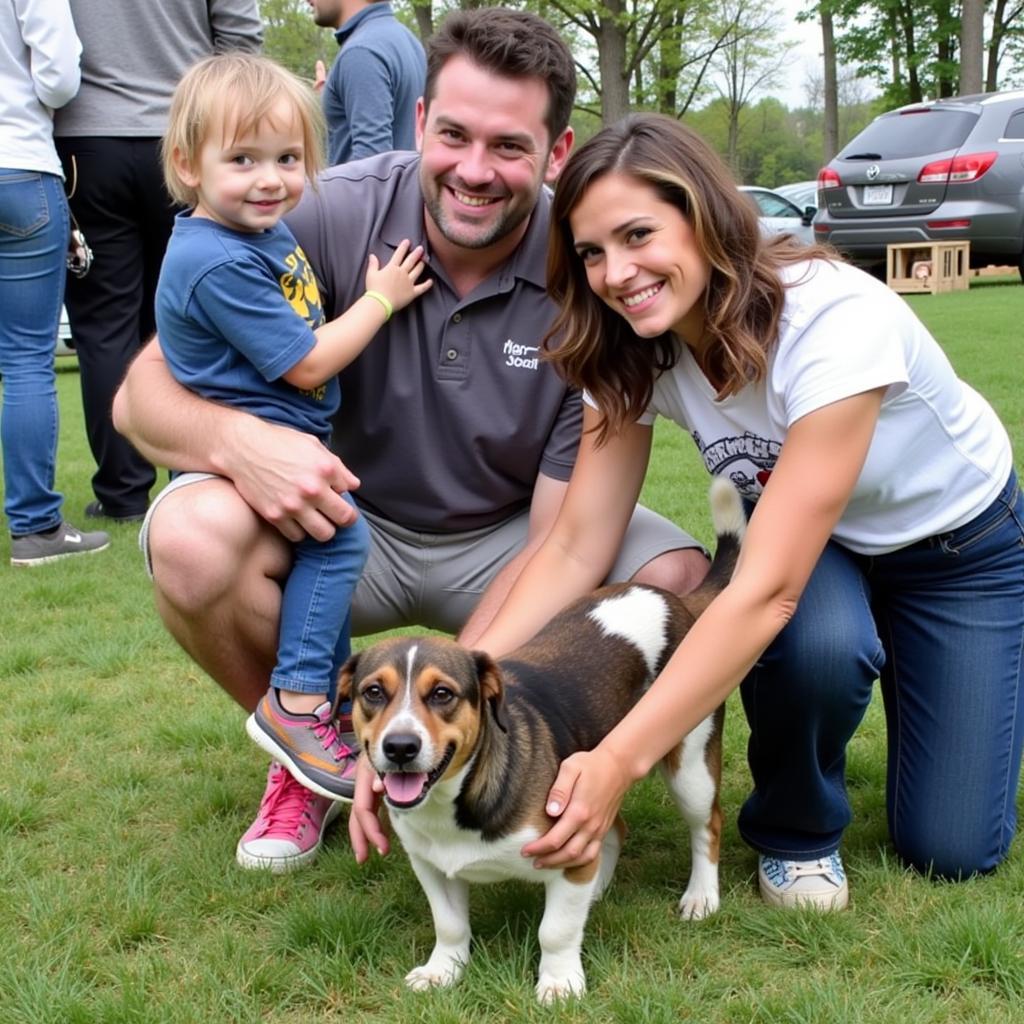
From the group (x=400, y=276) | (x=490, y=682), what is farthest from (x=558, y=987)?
(x=400, y=276)

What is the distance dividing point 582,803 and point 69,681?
286cm

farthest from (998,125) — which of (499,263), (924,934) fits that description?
(924,934)

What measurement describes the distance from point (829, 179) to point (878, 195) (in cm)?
70

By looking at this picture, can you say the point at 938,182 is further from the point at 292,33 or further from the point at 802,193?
the point at 292,33

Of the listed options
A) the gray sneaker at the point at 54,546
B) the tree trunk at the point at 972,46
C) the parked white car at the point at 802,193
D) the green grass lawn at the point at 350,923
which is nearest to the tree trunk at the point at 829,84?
the parked white car at the point at 802,193

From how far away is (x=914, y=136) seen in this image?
1677 cm

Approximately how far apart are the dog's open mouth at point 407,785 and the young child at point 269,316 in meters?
0.75

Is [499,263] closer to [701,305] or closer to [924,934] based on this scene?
[701,305]

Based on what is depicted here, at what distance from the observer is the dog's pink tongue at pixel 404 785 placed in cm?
261

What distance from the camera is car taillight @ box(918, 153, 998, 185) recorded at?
1592 cm

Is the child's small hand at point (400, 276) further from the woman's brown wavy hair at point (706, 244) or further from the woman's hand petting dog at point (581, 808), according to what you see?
the woman's hand petting dog at point (581, 808)

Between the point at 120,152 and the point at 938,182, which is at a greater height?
the point at 120,152

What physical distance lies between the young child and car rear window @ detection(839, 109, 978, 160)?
1464 cm

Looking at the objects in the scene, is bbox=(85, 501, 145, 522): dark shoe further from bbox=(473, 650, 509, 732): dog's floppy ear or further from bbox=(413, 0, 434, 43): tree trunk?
bbox=(413, 0, 434, 43): tree trunk
